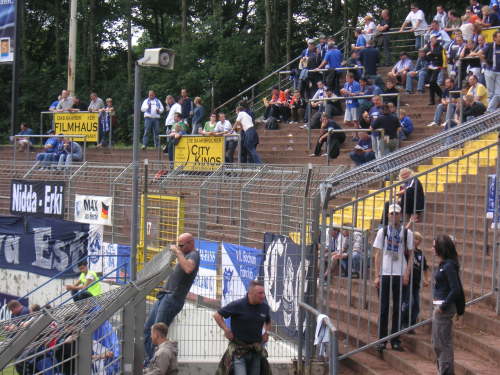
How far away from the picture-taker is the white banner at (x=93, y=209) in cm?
1770

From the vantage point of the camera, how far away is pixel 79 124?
2627 centimetres

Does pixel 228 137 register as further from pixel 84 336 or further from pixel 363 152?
pixel 84 336

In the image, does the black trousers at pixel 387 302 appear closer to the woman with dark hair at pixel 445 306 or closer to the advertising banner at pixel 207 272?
the woman with dark hair at pixel 445 306

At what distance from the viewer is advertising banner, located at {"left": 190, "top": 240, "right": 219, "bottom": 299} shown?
12.6 meters

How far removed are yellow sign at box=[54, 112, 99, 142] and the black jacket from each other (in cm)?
1879

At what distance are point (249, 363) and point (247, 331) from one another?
0.37m

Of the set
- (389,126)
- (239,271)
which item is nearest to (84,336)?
(239,271)

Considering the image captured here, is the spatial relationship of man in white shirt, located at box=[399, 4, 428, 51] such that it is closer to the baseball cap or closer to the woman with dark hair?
the baseball cap

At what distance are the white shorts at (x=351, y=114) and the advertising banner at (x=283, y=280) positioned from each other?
30.3 feet

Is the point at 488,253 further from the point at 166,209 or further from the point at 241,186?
the point at 166,209

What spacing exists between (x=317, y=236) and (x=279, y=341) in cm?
175

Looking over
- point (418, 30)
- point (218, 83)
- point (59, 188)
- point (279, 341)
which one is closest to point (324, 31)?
point (218, 83)

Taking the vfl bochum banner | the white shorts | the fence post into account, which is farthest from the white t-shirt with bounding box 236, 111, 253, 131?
the fence post

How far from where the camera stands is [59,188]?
19.4 meters
